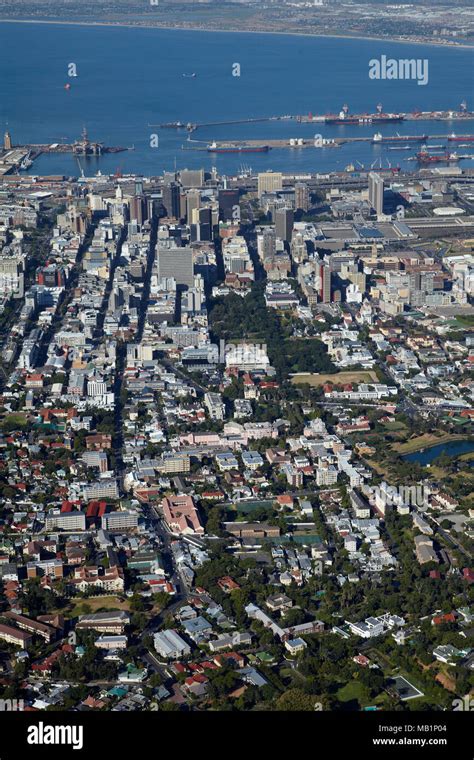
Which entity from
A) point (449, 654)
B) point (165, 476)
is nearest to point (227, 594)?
point (449, 654)

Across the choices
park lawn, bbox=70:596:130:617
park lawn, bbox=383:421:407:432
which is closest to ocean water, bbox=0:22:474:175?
park lawn, bbox=383:421:407:432

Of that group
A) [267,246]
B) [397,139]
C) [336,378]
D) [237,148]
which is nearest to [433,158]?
[397,139]

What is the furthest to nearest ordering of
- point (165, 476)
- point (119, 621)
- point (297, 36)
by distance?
point (297, 36) → point (165, 476) → point (119, 621)

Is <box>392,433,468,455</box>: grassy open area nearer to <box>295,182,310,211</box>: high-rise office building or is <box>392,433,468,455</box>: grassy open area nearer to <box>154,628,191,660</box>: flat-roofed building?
<box>154,628,191,660</box>: flat-roofed building

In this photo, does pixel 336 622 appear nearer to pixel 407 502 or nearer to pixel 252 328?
pixel 407 502

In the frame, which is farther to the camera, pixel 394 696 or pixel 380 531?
pixel 380 531

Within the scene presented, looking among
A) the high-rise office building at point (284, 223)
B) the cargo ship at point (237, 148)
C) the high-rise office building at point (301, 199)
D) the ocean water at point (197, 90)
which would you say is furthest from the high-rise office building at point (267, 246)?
the cargo ship at point (237, 148)

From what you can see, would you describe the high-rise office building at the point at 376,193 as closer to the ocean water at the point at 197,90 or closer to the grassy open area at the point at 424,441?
the ocean water at the point at 197,90
